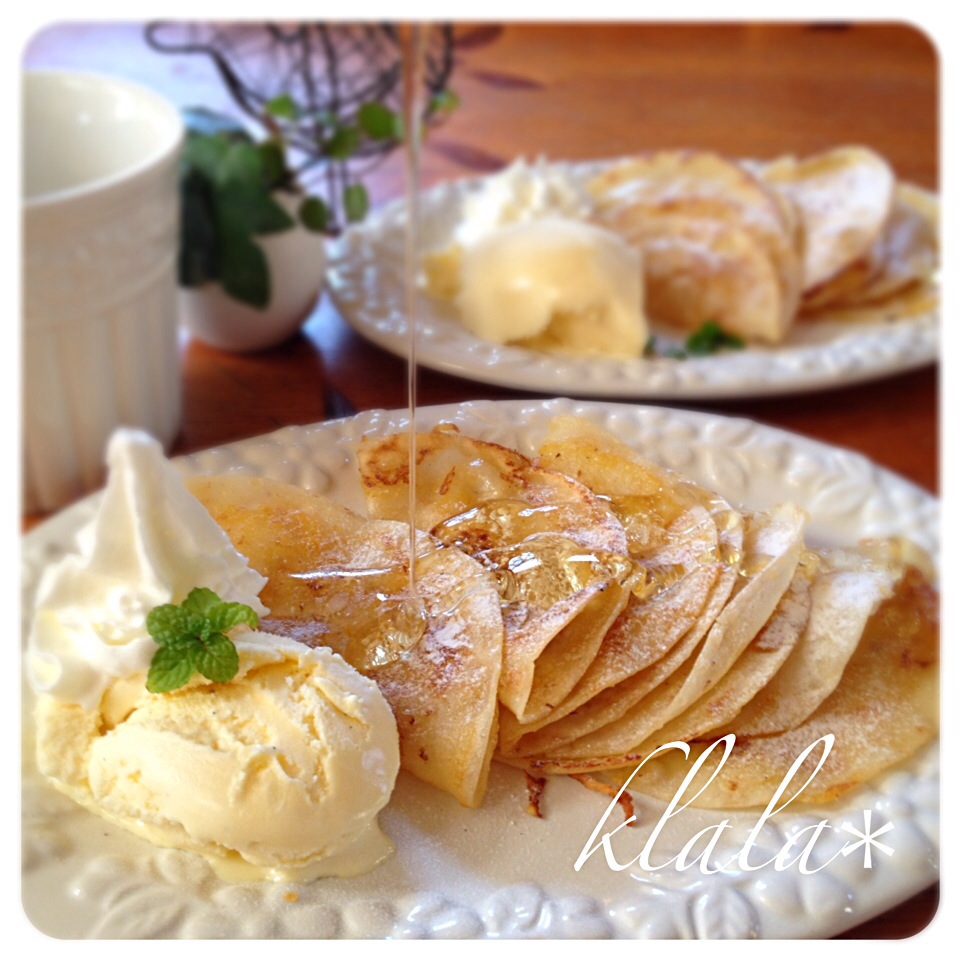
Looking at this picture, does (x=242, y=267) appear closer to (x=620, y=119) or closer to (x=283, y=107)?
(x=283, y=107)

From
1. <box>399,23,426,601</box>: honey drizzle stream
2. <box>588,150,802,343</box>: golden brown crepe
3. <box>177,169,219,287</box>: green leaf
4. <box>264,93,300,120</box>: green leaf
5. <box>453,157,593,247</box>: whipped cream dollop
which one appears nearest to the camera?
<box>399,23,426,601</box>: honey drizzle stream

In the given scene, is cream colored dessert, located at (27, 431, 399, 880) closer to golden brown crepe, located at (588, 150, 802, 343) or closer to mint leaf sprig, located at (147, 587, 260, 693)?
Result: mint leaf sprig, located at (147, 587, 260, 693)

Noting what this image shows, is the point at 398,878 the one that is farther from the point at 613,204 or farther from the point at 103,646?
the point at 613,204

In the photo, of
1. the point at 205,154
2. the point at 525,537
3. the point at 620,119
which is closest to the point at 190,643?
the point at 525,537

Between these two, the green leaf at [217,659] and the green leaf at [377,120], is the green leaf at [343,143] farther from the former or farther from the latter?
the green leaf at [217,659]

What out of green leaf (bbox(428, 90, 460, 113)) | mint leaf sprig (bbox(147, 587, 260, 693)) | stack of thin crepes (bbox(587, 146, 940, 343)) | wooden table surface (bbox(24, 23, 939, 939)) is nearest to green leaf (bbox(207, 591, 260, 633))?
mint leaf sprig (bbox(147, 587, 260, 693))

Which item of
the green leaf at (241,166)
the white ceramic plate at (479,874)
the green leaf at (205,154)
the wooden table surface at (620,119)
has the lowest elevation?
the white ceramic plate at (479,874)

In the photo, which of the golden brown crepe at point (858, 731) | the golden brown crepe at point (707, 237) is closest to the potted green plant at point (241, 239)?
the golden brown crepe at point (858, 731)
